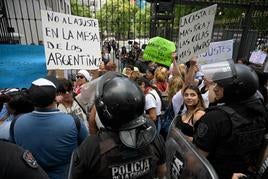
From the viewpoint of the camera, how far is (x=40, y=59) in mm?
4164

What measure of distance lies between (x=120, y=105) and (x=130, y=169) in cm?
41

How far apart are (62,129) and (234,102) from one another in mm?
1406

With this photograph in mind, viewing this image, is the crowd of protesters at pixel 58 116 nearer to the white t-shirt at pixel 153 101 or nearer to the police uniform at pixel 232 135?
the white t-shirt at pixel 153 101

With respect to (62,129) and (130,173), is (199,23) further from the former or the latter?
(130,173)

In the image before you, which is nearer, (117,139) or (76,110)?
→ (117,139)

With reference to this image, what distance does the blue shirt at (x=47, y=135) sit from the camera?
220cm

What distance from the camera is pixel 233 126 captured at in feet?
6.18

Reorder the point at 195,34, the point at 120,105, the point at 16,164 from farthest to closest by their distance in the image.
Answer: the point at 195,34, the point at 120,105, the point at 16,164

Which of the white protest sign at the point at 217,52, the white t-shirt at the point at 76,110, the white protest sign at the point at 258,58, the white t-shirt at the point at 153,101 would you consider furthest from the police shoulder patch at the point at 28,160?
the white protest sign at the point at 258,58

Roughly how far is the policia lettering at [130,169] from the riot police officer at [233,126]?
552mm

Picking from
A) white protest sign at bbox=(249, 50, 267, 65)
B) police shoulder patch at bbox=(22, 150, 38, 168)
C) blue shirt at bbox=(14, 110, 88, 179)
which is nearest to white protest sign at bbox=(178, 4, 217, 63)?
blue shirt at bbox=(14, 110, 88, 179)

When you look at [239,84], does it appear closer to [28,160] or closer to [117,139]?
[117,139]

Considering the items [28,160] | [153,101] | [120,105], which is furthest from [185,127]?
[28,160]

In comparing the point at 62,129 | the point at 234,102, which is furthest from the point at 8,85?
the point at 234,102
